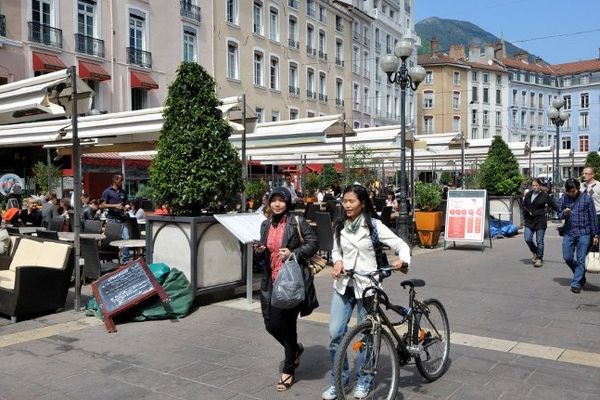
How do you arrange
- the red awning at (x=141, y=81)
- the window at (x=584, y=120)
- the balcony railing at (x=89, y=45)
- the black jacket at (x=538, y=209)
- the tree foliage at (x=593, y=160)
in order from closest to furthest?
the black jacket at (x=538, y=209) → the balcony railing at (x=89, y=45) → the red awning at (x=141, y=81) → the tree foliage at (x=593, y=160) → the window at (x=584, y=120)

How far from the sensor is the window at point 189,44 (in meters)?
28.6

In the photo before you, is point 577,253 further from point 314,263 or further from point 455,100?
point 455,100

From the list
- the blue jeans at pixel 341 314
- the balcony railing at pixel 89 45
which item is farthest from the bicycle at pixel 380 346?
the balcony railing at pixel 89 45

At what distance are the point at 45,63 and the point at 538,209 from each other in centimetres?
1819

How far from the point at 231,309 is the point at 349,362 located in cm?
349

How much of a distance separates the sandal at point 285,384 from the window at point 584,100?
289 feet

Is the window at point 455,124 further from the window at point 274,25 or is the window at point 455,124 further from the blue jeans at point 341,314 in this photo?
the blue jeans at point 341,314

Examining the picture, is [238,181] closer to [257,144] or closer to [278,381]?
[278,381]

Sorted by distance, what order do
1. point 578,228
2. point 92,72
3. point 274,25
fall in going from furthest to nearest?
1. point 274,25
2. point 92,72
3. point 578,228

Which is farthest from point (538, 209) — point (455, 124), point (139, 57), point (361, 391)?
point (455, 124)

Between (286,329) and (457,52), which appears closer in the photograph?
(286,329)

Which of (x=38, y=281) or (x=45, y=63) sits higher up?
(x=45, y=63)

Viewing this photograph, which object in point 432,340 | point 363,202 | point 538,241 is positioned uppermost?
point 363,202

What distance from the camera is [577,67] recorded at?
84.2 meters
